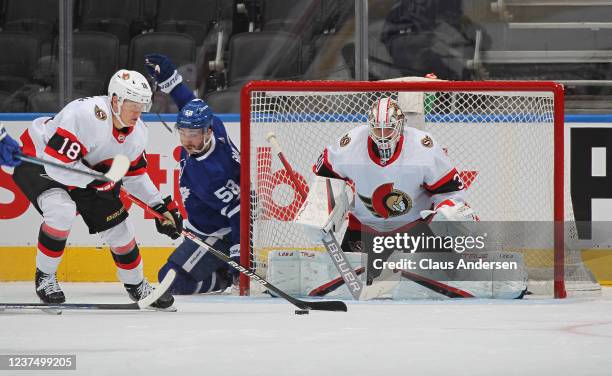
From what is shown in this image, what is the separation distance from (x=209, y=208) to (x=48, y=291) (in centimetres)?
98

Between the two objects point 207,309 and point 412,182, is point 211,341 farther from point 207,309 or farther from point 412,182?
point 412,182

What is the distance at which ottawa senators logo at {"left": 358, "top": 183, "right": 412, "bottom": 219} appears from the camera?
18.4 ft

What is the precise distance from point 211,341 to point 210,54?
3055mm

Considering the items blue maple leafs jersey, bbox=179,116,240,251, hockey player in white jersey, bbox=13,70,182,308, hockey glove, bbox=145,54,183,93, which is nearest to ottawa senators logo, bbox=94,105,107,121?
hockey player in white jersey, bbox=13,70,182,308

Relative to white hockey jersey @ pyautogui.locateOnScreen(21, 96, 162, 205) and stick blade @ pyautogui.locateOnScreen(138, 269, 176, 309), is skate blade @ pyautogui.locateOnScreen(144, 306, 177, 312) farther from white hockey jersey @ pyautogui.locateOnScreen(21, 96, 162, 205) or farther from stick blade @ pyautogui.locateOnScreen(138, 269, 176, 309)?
white hockey jersey @ pyautogui.locateOnScreen(21, 96, 162, 205)

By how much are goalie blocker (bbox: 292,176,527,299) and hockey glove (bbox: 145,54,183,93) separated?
90 centimetres

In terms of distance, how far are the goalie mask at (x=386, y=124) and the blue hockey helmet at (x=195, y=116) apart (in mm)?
755

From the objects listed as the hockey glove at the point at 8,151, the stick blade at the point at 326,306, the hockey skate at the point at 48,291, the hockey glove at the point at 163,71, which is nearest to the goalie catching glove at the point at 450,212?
the stick blade at the point at 326,306

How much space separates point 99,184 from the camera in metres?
5.25

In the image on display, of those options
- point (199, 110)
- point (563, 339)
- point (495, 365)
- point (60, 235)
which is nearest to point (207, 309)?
point (60, 235)

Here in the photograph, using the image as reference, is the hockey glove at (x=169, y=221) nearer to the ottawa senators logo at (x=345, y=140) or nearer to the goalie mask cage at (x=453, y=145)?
the goalie mask cage at (x=453, y=145)

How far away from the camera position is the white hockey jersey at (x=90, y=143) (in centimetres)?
508

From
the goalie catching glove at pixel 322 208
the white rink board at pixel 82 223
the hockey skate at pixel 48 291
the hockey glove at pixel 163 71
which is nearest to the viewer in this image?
the hockey skate at pixel 48 291

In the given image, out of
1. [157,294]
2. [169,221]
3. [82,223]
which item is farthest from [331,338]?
[82,223]
